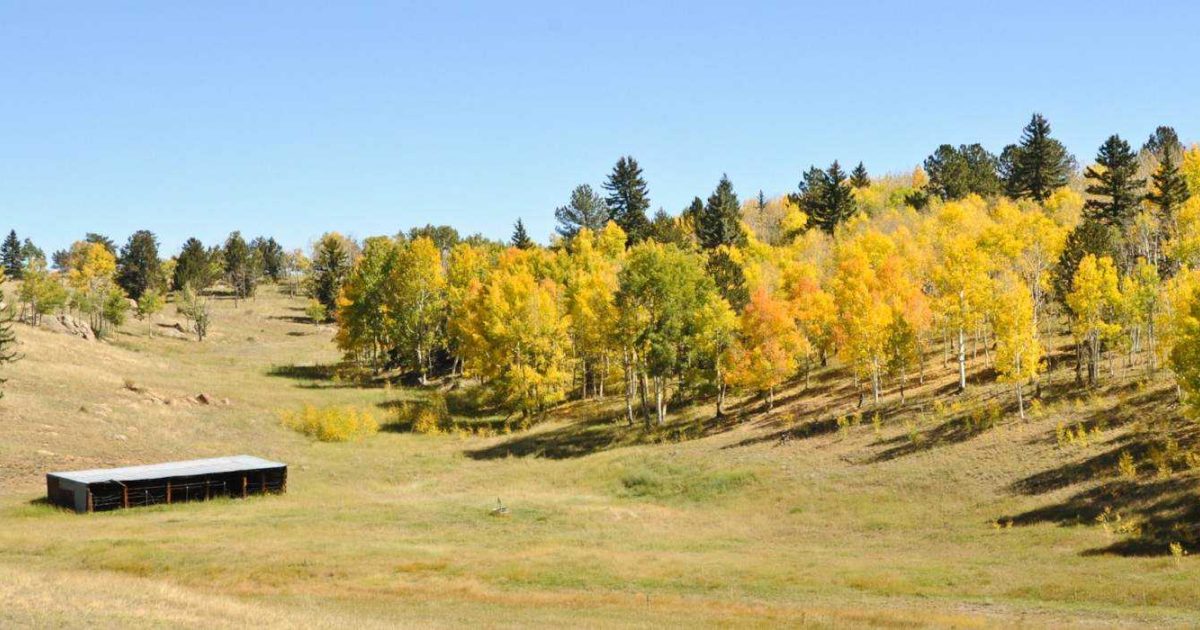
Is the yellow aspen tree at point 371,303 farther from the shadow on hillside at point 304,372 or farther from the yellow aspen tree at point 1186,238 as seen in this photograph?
the yellow aspen tree at point 1186,238

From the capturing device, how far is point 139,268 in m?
151

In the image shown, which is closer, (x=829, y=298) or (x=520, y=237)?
(x=829, y=298)

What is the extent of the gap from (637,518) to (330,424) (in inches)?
1349

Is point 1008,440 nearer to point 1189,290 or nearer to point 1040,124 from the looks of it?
point 1189,290

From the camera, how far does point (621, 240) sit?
116438 millimetres

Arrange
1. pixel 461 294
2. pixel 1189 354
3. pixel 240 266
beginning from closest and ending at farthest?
pixel 1189 354, pixel 461 294, pixel 240 266

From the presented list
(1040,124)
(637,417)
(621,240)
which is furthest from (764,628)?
(1040,124)

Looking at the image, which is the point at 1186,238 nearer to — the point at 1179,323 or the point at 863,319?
the point at 863,319

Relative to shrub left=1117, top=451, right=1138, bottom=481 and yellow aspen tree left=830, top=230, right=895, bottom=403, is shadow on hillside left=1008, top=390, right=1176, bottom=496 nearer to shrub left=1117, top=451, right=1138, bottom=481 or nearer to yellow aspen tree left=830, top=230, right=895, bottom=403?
shrub left=1117, top=451, right=1138, bottom=481

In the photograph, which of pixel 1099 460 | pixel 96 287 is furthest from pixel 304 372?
pixel 1099 460

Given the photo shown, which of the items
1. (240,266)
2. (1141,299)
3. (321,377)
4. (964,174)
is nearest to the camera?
(1141,299)

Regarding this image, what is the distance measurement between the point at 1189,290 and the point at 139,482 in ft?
189

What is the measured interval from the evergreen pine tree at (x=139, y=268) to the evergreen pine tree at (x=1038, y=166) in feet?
437

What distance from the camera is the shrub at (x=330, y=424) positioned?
7288 centimetres
